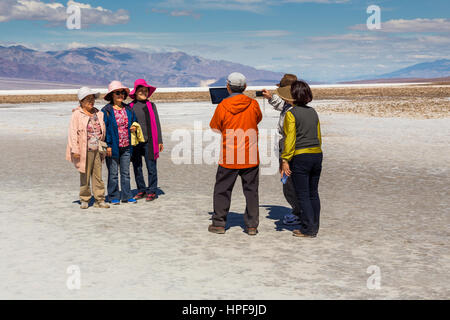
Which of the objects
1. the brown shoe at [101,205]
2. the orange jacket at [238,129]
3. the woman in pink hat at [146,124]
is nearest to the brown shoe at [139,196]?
the woman in pink hat at [146,124]

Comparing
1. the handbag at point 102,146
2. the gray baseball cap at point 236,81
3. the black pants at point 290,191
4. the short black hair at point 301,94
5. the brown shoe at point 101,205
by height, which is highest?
the gray baseball cap at point 236,81

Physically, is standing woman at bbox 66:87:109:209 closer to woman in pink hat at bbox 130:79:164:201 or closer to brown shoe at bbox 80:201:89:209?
brown shoe at bbox 80:201:89:209

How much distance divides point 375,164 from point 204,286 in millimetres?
8892

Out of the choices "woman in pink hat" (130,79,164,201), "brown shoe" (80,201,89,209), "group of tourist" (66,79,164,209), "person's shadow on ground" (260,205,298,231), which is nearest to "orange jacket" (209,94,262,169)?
"person's shadow on ground" (260,205,298,231)

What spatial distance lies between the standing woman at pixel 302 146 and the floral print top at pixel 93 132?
3.23m

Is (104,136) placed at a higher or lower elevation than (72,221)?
higher

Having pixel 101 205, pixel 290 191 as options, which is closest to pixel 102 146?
pixel 101 205

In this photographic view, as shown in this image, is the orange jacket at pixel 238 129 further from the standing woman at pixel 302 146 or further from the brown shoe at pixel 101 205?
the brown shoe at pixel 101 205

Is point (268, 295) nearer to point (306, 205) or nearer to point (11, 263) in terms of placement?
point (306, 205)

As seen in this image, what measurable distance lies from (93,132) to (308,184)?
3.58 meters

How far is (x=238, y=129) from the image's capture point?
661 centimetres

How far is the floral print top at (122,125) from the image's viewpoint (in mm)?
8359

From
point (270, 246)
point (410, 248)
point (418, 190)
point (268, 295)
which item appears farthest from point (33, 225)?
point (418, 190)

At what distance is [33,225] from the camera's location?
→ 24.0 ft
